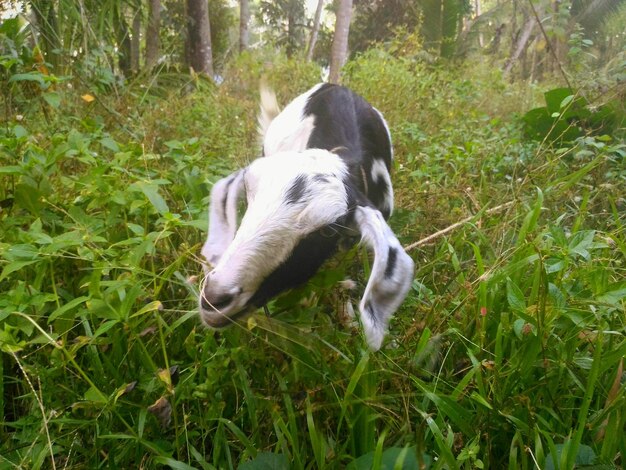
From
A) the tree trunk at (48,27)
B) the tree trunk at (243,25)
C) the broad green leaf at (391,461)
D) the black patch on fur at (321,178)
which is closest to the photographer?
the broad green leaf at (391,461)

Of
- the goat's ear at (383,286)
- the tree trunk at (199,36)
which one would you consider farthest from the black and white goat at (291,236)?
the tree trunk at (199,36)

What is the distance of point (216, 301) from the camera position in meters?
1.67

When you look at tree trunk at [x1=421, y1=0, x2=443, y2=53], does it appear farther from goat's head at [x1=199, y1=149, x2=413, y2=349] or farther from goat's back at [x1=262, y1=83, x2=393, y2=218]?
goat's head at [x1=199, y1=149, x2=413, y2=349]

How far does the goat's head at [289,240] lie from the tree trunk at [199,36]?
265 inches

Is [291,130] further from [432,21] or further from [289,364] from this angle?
[432,21]

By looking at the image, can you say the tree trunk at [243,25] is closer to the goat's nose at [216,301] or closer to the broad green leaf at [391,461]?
the goat's nose at [216,301]

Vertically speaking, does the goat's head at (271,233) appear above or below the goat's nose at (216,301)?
above

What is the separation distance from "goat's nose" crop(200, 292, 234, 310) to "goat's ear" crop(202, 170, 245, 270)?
0.29m

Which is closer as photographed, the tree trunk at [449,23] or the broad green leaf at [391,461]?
the broad green leaf at [391,461]

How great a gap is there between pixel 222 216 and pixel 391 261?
2.68 ft

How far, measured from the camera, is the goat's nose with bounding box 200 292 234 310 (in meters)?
1.67

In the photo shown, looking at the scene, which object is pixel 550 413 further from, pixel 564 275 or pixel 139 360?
pixel 139 360

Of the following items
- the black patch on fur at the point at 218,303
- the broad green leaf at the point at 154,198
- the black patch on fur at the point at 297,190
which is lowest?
the black patch on fur at the point at 218,303

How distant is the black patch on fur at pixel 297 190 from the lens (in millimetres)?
1901
